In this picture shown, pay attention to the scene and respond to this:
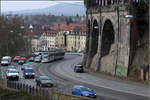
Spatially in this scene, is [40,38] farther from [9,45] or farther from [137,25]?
[137,25]

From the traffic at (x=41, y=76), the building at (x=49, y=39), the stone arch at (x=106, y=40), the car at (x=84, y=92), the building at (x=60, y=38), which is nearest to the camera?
the car at (x=84, y=92)

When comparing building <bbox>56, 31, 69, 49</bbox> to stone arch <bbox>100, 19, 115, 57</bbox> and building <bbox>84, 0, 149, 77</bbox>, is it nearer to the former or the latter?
building <bbox>84, 0, 149, 77</bbox>

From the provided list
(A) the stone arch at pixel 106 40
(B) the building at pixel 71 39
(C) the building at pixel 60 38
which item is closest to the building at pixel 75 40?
(B) the building at pixel 71 39

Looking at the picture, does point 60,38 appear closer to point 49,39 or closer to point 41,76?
point 49,39

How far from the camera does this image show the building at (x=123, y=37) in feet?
153

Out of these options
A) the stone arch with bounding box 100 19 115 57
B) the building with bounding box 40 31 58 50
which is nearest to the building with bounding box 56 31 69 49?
the building with bounding box 40 31 58 50

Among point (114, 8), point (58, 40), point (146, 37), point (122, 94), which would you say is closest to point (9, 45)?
point (58, 40)

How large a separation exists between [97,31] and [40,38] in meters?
57.4

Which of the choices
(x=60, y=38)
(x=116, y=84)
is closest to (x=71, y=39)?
(x=60, y=38)

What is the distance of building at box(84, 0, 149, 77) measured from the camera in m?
46.7

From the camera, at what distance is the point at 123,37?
48719 millimetres

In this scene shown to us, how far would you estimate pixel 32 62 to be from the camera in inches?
3044

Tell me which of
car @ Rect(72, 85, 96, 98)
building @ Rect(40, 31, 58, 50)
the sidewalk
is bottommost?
the sidewalk

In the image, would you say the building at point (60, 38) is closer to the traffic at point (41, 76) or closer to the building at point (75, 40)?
the building at point (75, 40)
